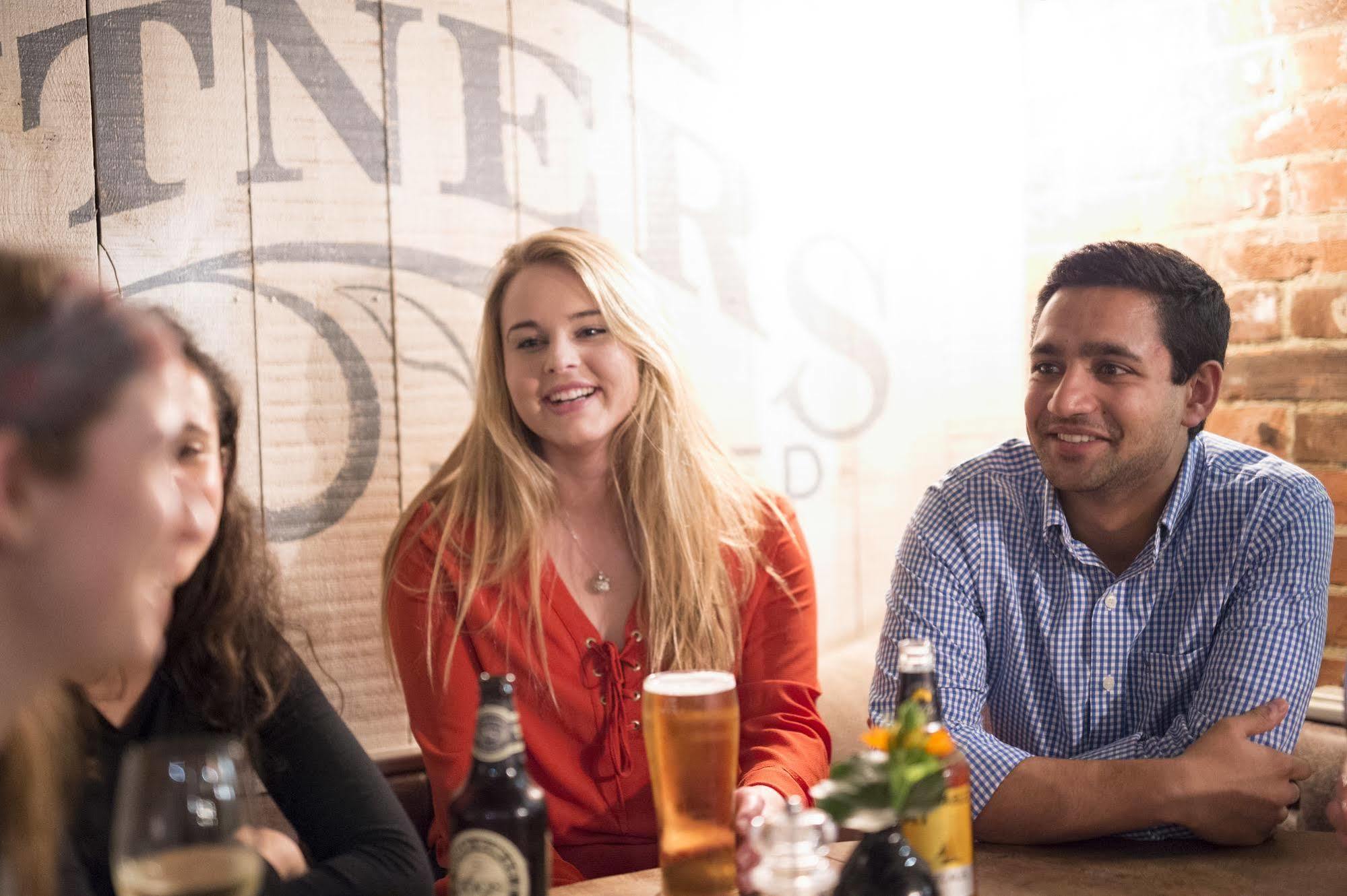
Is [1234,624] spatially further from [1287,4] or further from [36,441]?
[36,441]

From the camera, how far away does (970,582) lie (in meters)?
1.84

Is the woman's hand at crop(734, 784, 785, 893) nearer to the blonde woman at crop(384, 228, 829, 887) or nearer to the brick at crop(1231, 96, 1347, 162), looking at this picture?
the blonde woman at crop(384, 228, 829, 887)

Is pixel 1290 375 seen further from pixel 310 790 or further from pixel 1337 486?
pixel 310 790

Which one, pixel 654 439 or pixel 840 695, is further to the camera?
pixel 840 695

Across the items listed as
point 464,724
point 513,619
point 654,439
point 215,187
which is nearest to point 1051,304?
point 654,439

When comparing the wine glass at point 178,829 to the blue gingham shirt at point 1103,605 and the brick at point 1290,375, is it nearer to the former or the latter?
the blue gingham shirt at point 1103,605

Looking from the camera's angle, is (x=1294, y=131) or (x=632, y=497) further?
(x=1294, y=131)

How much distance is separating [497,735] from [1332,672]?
189cm

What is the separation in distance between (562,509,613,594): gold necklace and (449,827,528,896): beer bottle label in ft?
3.25

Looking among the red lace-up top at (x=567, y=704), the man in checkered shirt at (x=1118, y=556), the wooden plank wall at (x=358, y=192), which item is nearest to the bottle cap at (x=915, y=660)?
the man in checkered shirt at (x=1118, y=556)

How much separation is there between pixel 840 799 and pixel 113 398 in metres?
0.60

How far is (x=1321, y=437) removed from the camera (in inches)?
90.0

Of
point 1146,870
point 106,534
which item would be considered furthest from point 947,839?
point 106,534

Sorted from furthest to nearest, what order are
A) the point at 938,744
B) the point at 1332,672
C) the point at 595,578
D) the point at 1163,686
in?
the point at 1332,672, the point at 595,578, the point at 1163,686, the point at 938,744
